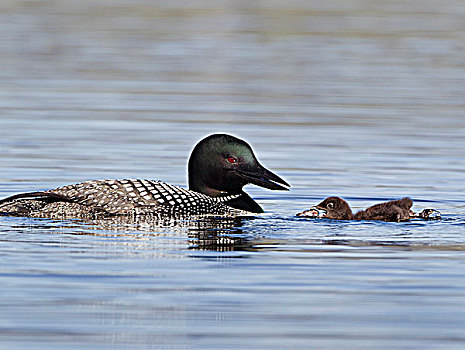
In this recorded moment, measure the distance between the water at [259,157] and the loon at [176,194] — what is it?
0.22 meters

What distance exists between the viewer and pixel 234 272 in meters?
7.59

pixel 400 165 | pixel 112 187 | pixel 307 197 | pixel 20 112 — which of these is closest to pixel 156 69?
pixel 20 112

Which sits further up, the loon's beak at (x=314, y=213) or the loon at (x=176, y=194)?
the loon at (x=176, y=194)

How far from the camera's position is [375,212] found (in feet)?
31.9

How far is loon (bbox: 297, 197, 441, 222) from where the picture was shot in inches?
378

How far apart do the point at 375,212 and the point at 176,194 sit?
4.80ft

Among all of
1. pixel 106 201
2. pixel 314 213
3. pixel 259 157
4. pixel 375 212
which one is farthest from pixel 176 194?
pixel 259 157

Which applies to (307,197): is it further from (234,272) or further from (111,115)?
→ (111,115)

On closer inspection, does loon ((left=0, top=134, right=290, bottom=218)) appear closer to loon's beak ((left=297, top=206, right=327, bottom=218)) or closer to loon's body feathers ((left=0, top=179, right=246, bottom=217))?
loon's body feathers ((left=0, top=179, right=246, bottom=217))

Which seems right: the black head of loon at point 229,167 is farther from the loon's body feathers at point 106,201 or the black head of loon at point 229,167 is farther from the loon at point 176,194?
the loon's body feathers at point 106,201

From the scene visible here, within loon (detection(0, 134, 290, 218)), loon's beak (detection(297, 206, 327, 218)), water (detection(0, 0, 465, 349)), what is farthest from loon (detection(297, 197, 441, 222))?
loon (detection(0, 134, 290, 218))

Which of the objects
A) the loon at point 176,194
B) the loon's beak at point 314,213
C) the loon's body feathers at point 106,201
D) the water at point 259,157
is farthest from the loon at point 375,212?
the loon's body feathers at point 106,201

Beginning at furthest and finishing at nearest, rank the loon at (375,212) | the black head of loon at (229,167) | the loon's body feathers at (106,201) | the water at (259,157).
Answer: the black head of loon at (229,167), the loon at (375,212), the loon's body feathers at (106,201), the water at (259,157)

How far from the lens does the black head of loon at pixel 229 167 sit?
396 inches
